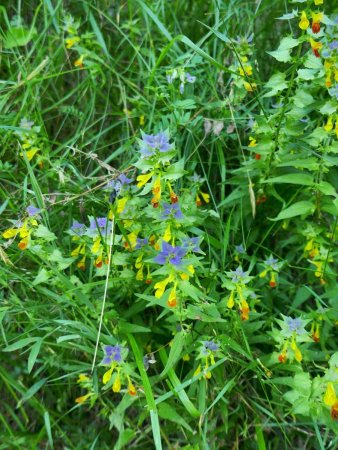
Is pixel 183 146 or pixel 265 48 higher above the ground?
pixel 265 48

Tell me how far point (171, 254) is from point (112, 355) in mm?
316

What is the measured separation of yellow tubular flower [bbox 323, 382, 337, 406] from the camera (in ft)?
4.32

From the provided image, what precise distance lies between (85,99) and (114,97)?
106mm

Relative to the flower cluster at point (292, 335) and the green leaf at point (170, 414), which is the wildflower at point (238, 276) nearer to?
the flower cluster at point (292, 335)

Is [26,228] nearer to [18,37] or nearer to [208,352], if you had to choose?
[208,352]

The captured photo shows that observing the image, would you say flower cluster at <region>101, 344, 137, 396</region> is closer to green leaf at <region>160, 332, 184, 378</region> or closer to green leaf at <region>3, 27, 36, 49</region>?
green leaf at <region>160, 332, 184, 378</region>

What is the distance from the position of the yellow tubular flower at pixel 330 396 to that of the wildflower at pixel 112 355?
48cm

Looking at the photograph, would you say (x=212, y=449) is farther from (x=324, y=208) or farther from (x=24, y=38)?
(x=24, y=38)

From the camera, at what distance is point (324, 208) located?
1.63 metres

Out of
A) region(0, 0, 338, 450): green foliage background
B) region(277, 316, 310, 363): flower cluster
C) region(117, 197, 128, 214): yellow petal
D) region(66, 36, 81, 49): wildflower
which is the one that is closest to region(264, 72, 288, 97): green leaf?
region(0, 0, 338, 450): green foliage background

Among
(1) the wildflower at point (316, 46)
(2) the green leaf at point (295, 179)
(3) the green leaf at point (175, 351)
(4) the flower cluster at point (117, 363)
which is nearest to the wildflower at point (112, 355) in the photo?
(4) the flower cluster at point (117, 363)

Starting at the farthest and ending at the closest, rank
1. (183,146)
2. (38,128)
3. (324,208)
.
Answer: (183,146)
(38,128)
(324,208)

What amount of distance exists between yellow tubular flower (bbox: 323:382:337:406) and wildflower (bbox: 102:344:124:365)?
19.0 inches

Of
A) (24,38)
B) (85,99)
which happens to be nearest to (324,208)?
(85,99)
